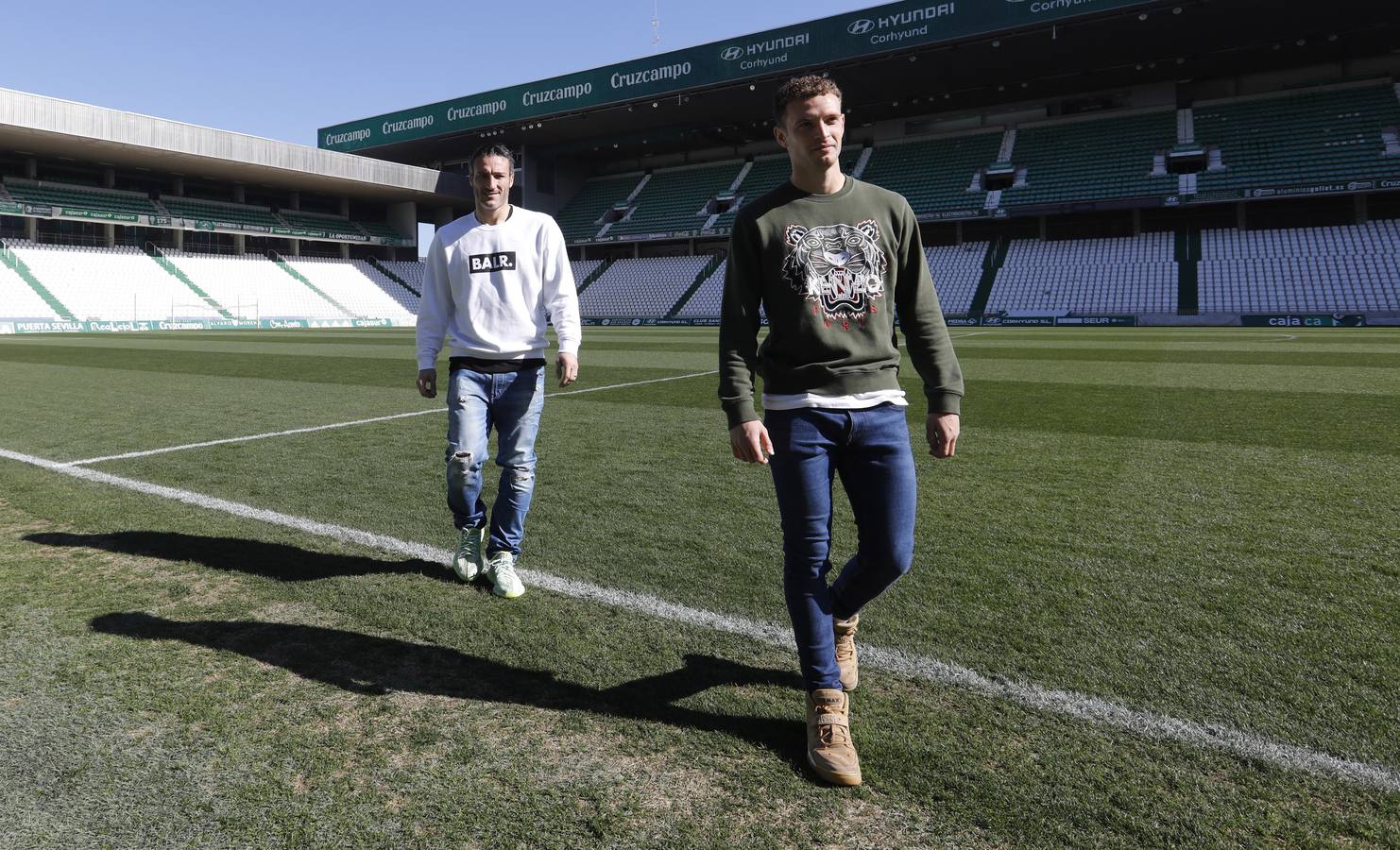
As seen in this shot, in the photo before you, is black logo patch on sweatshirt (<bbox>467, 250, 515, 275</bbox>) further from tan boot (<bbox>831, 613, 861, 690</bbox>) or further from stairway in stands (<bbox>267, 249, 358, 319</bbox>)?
stairway in stands (<bbox>267, 249, 358, 319</bbox>)

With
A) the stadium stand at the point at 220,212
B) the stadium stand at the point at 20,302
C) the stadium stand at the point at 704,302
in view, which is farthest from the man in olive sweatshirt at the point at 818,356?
the stadium stand at the point at 220,212

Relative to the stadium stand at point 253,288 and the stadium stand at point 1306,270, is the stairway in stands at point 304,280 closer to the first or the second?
the stadium stand at point 253,288

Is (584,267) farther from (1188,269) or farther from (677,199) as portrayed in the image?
(1188,269)

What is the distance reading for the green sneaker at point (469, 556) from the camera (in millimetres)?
3516

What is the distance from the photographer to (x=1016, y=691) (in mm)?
2453

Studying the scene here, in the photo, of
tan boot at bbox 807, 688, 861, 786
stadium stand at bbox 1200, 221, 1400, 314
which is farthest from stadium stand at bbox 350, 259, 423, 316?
tan boot at bbox 807, 688, 861, 786

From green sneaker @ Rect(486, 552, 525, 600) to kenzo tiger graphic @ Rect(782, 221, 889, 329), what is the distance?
1808mm

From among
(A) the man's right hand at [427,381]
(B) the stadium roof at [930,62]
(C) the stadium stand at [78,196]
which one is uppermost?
(B) the stadium roof at [930,62]

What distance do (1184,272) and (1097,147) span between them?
29.3 ft

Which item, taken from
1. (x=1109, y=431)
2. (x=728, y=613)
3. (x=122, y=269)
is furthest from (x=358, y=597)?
(x=122, y=269)

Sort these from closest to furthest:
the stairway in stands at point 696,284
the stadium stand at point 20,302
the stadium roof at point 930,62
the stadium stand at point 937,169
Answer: the stadium roof at point 930,62
the stadium stand at point 20,302
the stadium stand at point 937,169
the stairway in stands at point 696,284

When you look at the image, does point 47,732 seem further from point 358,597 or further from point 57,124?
point 57,124

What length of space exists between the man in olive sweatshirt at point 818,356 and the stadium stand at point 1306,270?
3165 cm

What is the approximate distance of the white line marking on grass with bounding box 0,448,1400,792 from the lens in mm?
2044
